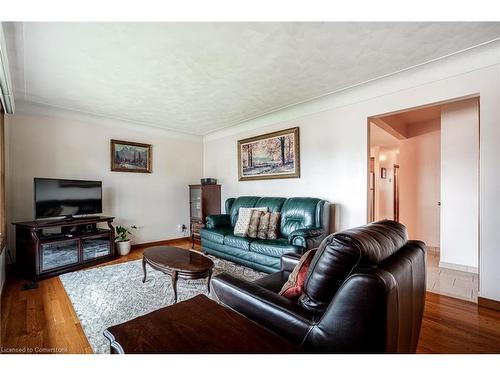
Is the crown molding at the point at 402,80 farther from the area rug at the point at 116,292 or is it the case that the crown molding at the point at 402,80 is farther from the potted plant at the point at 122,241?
the potted plant at the point at 122,241

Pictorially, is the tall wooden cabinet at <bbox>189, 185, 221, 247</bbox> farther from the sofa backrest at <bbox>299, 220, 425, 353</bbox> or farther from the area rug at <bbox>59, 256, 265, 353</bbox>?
the sofa backrest at <bbox>299, 220, 425, 353</bbox>

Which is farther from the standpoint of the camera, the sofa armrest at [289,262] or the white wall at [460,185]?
the white wall at [460,185]

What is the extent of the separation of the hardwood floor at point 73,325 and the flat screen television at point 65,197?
1058mm

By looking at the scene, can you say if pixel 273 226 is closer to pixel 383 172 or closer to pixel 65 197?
pixel 65 197

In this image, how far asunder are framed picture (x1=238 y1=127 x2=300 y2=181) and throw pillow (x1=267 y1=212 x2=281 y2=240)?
2.62 ft

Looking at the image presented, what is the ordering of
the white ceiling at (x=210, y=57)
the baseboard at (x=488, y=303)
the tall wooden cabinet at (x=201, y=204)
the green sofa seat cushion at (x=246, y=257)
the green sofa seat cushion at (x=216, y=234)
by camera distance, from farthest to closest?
1. the tall wooden cabinet at (x=201, y=204)
2. the green sofa seat cushion at (x=216, y=234)
3. the green sofa seat cushion at (x=246, y=257)
4. the baseboard at (x=488, y=303)
5. the white ceiling at (x=210, y=57)

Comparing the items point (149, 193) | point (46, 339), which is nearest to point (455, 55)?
point (46, 339)

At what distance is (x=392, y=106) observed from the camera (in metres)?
2.89

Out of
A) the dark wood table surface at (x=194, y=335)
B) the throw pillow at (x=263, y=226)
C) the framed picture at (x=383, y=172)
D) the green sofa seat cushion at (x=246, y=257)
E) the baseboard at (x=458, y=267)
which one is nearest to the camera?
the dark wood table surface at (x=194, y=335)

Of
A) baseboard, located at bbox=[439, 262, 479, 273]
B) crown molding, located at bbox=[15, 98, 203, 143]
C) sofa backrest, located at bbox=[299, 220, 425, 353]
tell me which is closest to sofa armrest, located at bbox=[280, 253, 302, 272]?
sofa backrest, located at bbox=[299, 220, 425, 353]

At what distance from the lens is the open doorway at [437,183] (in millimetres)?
3266

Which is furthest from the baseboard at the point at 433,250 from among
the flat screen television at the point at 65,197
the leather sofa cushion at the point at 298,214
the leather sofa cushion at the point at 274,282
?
the flat screen television at the point at 65,197

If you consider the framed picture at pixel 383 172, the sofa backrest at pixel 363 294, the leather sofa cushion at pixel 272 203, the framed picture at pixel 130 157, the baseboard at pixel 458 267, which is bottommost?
the baseboard at pixel 458 267
